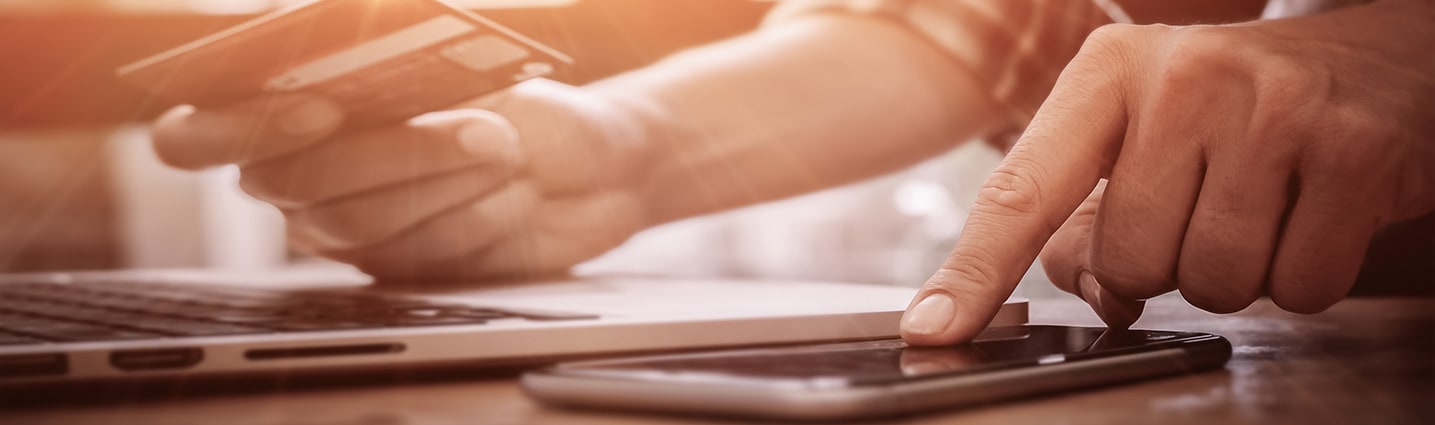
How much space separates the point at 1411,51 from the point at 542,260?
0.61 metres

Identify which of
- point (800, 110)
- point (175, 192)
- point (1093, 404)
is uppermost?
point (175, 192)

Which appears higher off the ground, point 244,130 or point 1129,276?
point 244,130

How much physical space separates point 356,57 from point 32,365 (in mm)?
275

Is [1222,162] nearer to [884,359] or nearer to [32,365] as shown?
[884,359]

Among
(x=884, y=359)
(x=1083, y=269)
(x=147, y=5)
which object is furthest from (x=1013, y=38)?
(x=147, y=5)

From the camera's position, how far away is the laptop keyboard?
A: 14.6 inches

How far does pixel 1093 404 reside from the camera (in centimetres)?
30

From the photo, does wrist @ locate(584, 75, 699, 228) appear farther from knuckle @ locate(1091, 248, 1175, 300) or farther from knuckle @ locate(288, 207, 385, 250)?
knuckle @ locate(1091, 248, 1175, 300)

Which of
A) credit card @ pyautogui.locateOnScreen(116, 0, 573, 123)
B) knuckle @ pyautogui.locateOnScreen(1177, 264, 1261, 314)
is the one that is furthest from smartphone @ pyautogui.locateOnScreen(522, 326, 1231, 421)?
credit card @ pyautogui.locateOnScreen(116, 0, 573, 123)

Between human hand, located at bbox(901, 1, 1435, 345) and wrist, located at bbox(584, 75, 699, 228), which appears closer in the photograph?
human hand, located at bbox(901, 1, 1435, 345)

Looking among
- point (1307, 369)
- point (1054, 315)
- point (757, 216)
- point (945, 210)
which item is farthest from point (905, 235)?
point (1307, 369)

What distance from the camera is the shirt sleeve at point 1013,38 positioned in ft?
3.53

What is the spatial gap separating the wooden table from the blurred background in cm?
190

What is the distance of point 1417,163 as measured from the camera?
18.4 inches
